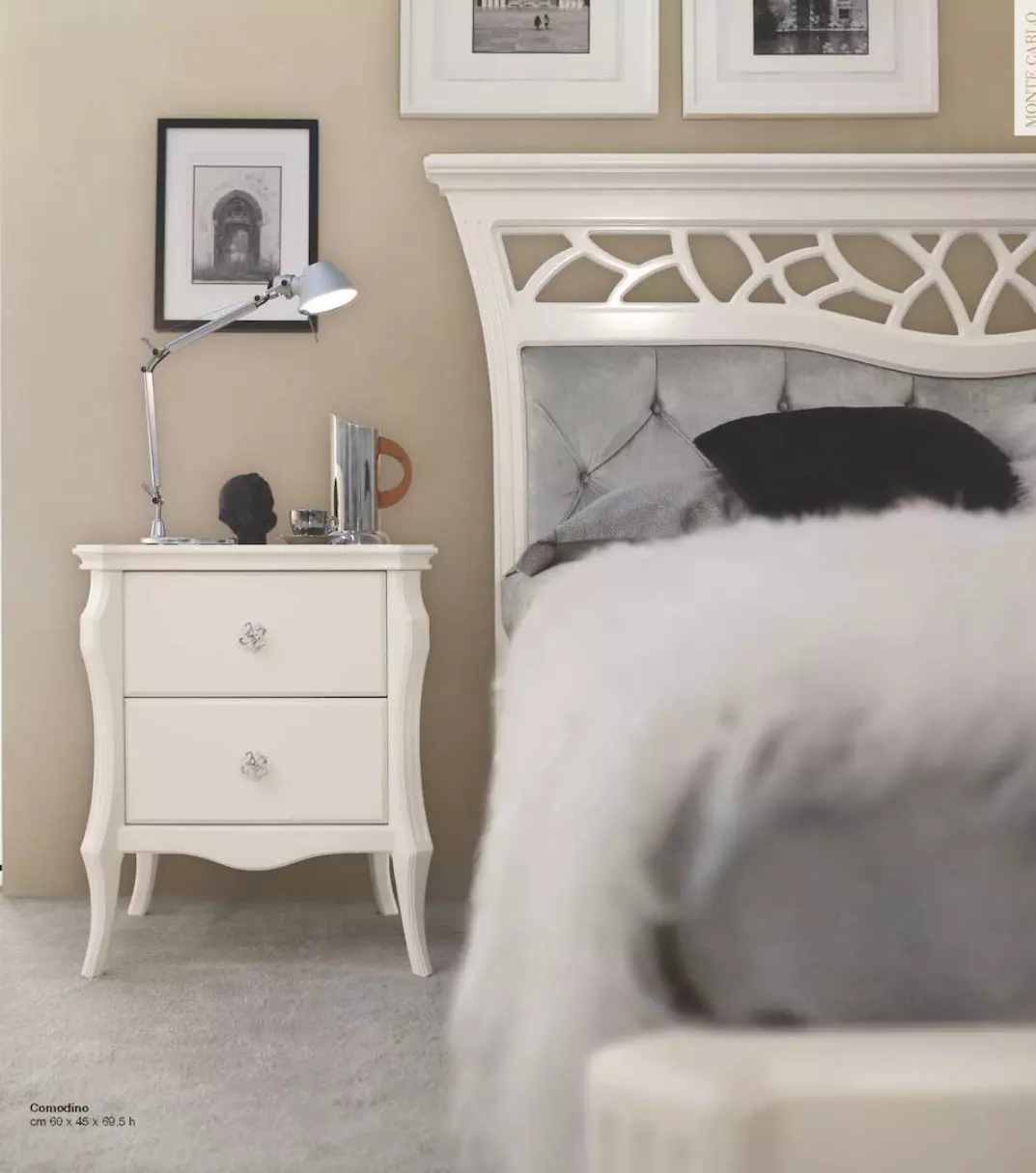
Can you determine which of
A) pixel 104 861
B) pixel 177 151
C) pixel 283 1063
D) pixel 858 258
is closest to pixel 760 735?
pixel 283 1063

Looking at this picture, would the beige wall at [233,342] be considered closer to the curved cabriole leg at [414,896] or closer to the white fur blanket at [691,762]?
the curved cabriole leg at [414,896]

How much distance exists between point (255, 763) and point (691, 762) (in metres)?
1.17

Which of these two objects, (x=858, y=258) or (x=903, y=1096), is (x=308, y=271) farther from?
(x=903, y=1096)

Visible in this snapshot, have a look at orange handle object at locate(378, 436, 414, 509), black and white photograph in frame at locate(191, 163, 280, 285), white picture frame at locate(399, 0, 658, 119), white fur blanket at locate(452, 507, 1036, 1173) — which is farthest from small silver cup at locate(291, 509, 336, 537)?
white fur blanket at locate(452, 507, 1036, 1173)

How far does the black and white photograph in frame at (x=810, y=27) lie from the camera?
7.15ft

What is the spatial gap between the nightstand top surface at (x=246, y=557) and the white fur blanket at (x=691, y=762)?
35.5 inches

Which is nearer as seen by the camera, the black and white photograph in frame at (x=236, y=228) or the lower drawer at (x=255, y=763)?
the lower drawer at (x=255, y=763)

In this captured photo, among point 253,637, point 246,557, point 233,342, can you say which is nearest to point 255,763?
point 253,637

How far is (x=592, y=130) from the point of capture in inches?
85.4

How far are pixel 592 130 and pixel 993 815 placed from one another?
6.31ft

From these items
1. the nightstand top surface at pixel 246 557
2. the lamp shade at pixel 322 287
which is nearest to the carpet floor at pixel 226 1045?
the nightstand top surface at pixel 246 557

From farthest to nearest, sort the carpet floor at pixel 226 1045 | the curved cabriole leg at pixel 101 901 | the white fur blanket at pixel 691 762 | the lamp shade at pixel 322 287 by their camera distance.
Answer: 1. the lamp shade at pixel 322 287
2. the curved cabriole leg at pixel 101 901
3. the carpet floor at pixel 226 1045
4. the white fur blanket at pixel 691 762

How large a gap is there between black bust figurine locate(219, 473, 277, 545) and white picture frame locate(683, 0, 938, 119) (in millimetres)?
1150

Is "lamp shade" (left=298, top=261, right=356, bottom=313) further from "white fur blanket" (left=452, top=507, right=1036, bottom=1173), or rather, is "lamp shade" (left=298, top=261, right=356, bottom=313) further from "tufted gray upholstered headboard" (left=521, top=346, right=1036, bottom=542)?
"white fur blanket" (left=452, top=507, right=1036, bottom=1173)
